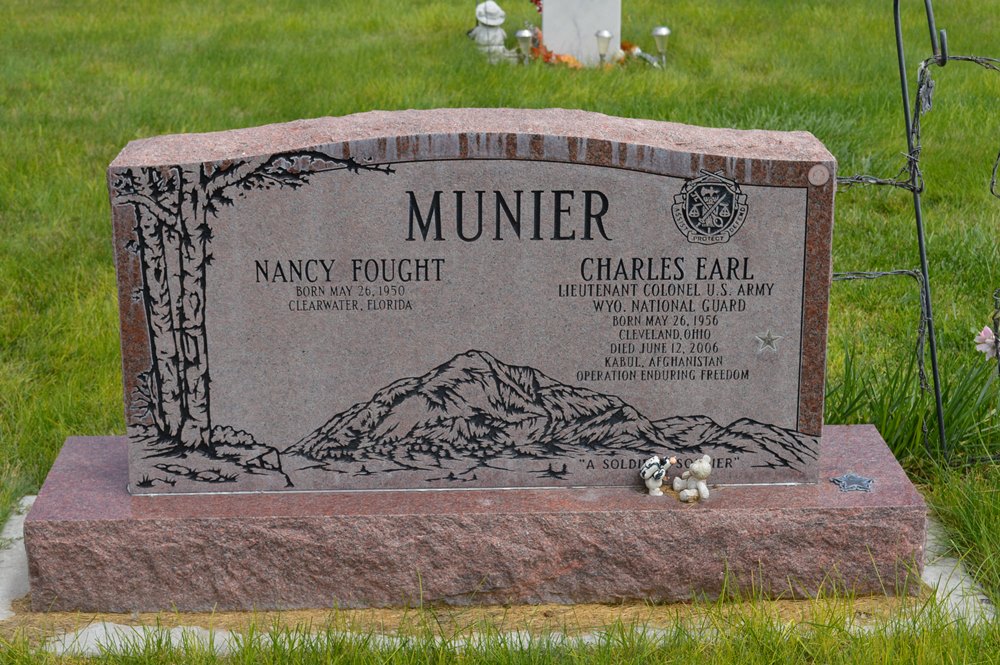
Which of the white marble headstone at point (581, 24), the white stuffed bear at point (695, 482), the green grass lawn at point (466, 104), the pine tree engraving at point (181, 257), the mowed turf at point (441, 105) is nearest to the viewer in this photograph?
the pine tree engraving at point (181, 257)

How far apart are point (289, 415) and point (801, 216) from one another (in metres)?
1.43

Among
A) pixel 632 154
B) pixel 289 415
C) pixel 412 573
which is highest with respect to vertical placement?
pixel 632 154

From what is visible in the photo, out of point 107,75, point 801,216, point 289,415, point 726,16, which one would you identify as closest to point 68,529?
point 289,415

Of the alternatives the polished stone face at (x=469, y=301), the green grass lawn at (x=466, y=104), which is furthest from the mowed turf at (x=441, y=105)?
the polished stone face at (x=469, y=301)

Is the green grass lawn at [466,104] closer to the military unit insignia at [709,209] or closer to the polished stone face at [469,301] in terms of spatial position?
the polished stone face at [469,301]

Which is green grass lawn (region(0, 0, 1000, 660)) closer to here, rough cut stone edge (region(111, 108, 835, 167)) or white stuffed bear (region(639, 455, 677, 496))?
white stuffed bear (region(639, 455, 677, 496))

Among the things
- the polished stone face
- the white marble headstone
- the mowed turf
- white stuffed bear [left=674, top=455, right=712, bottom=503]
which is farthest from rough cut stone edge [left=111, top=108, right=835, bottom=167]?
the white marble headstone

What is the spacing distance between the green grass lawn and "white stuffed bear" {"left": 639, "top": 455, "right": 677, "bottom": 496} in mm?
876

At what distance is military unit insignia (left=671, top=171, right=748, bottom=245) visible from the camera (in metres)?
3.25

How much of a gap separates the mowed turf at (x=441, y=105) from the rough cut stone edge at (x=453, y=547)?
18.7 inches

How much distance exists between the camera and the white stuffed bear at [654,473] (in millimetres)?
3361

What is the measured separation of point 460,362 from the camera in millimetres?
3357

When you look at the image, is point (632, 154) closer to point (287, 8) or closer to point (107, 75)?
point (107, 75)

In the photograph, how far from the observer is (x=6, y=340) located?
499cm
